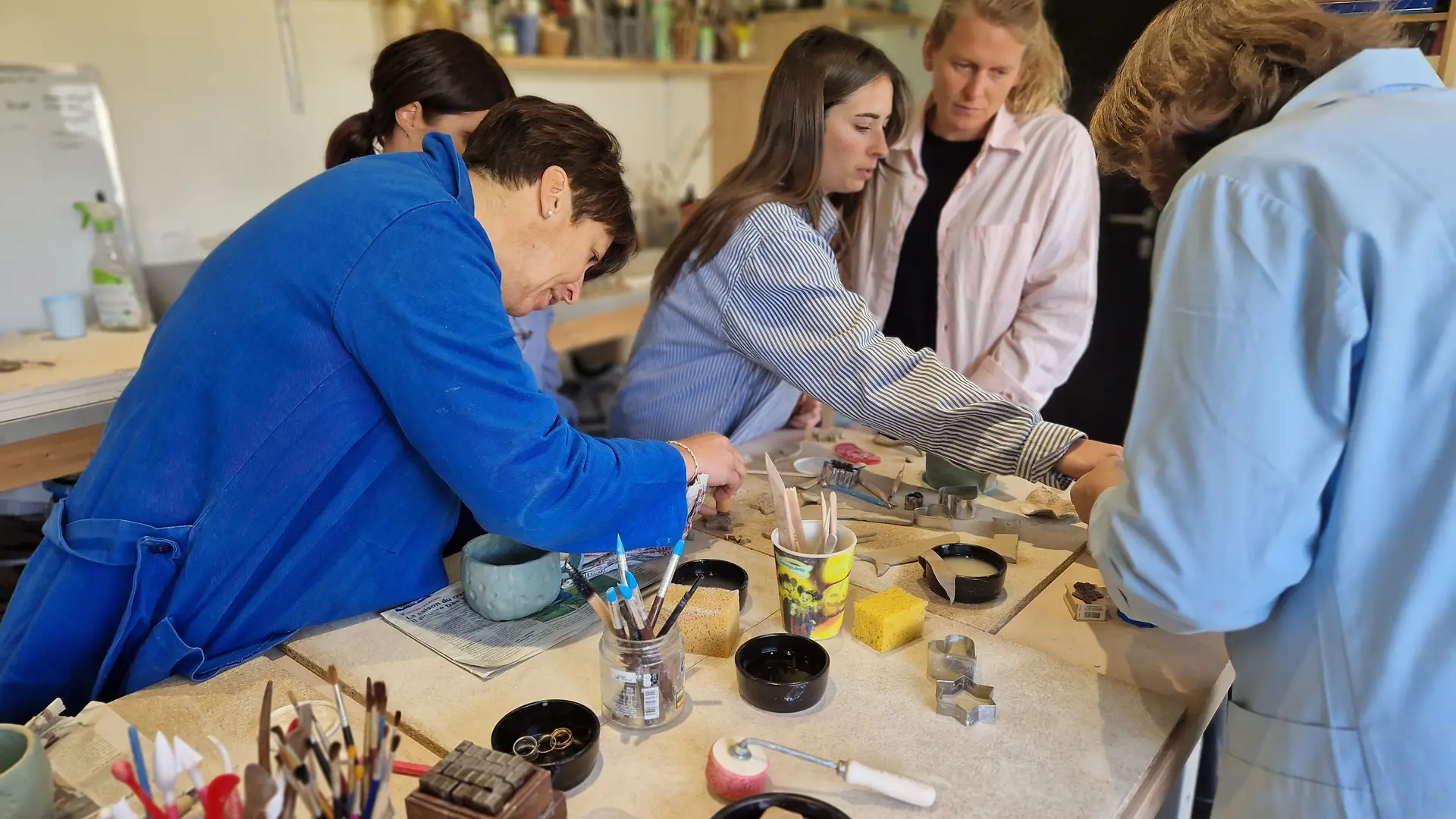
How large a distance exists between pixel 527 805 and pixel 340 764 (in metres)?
0.15

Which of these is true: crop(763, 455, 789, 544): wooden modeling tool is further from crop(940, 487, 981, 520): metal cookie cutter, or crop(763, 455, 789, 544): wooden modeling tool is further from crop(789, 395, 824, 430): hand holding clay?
crop(789, 395, 824, 430): hand holding clay

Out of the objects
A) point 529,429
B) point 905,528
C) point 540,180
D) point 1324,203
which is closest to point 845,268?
point 905,528

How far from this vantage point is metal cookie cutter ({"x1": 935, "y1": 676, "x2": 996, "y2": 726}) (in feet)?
3.10

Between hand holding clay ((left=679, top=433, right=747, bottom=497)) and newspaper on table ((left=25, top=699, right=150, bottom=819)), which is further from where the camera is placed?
hand holding clay ((left=679, top=433, right=747, bottom=497))

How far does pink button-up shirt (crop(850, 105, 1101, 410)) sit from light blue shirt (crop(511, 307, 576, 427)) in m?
1.01

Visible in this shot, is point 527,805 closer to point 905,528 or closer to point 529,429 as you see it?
point 529,429

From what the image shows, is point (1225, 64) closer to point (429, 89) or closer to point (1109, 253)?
point (429, 89)

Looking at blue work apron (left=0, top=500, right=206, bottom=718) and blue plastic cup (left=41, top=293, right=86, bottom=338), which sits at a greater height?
blue work apron (left=0, top=500, right=206, bottom=718)

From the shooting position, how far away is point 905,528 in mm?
1411

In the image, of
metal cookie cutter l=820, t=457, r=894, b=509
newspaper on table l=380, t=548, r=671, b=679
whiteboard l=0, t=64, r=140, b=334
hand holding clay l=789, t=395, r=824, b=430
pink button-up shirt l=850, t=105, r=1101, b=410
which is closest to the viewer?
newspaper on table l=380, t=548, r=671, b=679

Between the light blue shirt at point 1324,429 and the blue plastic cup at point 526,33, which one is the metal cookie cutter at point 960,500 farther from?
the blue plastic cup at point 526,33

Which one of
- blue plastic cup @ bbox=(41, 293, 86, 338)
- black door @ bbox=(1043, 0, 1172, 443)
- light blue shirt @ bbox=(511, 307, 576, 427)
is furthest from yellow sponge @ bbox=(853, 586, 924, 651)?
black door @ bbox=(1043, 0, 1172, 443)

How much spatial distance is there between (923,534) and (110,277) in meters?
2.53

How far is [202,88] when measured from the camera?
9.30 ft
